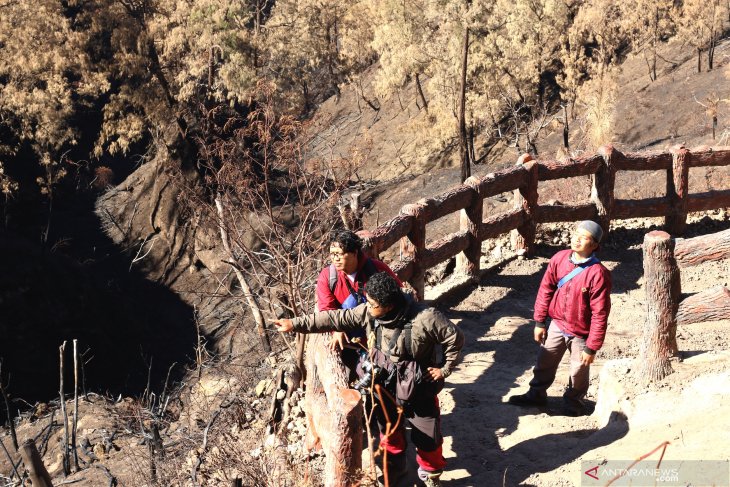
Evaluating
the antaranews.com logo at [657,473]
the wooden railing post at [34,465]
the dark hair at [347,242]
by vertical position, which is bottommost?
the antaranews.com logo at [657,473]

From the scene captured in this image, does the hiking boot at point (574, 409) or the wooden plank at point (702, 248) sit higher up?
the wooden plank at point (702, 248)

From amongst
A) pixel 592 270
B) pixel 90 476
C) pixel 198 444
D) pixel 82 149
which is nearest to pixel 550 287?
pixel 592 270

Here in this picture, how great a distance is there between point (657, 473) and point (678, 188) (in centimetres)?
645

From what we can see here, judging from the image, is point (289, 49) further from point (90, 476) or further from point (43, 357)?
point (90, 476)

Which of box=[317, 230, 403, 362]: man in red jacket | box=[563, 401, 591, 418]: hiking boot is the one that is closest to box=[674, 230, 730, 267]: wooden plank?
box=[563, 401, 591, 418]: hiking boot

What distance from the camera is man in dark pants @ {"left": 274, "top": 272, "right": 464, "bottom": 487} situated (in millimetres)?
4203

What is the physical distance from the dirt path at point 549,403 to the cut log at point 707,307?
0.30 meters

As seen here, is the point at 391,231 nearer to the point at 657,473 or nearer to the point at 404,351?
the point at 404,351

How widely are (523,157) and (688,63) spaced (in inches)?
1169

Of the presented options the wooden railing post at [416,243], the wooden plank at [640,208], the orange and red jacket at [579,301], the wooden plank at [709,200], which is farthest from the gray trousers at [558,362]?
the wooden plank at [709,200]

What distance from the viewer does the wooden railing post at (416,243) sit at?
7631mm

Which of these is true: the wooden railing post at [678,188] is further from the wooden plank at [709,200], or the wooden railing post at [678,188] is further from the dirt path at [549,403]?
the dirt path at [549,403]

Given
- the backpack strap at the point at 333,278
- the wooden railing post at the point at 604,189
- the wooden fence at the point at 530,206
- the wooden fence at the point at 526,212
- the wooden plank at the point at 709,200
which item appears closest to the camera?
the backpack strap at the point at 333,278

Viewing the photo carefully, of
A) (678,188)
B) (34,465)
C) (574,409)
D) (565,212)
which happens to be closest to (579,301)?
(574,409)
